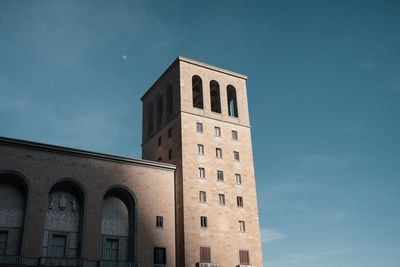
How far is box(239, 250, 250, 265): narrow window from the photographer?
46.4 metres

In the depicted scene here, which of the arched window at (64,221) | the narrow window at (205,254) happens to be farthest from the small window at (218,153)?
the arched window at (64,221)

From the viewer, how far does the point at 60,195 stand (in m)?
41.9

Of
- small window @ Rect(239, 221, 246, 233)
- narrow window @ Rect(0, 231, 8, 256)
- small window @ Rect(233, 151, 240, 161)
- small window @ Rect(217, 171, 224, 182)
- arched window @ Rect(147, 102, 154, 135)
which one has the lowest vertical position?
narrow window @ Rect(0, 231, 8, 256)

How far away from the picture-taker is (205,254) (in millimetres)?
44406

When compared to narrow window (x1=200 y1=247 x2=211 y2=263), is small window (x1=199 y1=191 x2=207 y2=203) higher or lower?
higher

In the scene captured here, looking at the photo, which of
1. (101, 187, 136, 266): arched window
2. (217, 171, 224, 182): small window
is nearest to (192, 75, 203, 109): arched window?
(217, 171, 224, 182): small window

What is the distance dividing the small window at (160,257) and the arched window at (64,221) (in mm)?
7980

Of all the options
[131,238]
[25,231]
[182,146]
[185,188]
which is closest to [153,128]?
[182,146]

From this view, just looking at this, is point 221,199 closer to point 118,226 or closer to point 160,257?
point 160,257

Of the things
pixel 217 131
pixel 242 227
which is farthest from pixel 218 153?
pixel 242 227

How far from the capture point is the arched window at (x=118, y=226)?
139 ft

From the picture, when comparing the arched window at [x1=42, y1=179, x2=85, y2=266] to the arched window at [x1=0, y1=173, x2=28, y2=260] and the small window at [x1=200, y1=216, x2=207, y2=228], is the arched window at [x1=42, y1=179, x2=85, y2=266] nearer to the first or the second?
the arched window at [x1=0, y1=173, x2=28, y2=260]

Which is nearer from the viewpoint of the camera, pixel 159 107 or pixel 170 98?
pixel 170 98

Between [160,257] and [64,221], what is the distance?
10.7 meters
